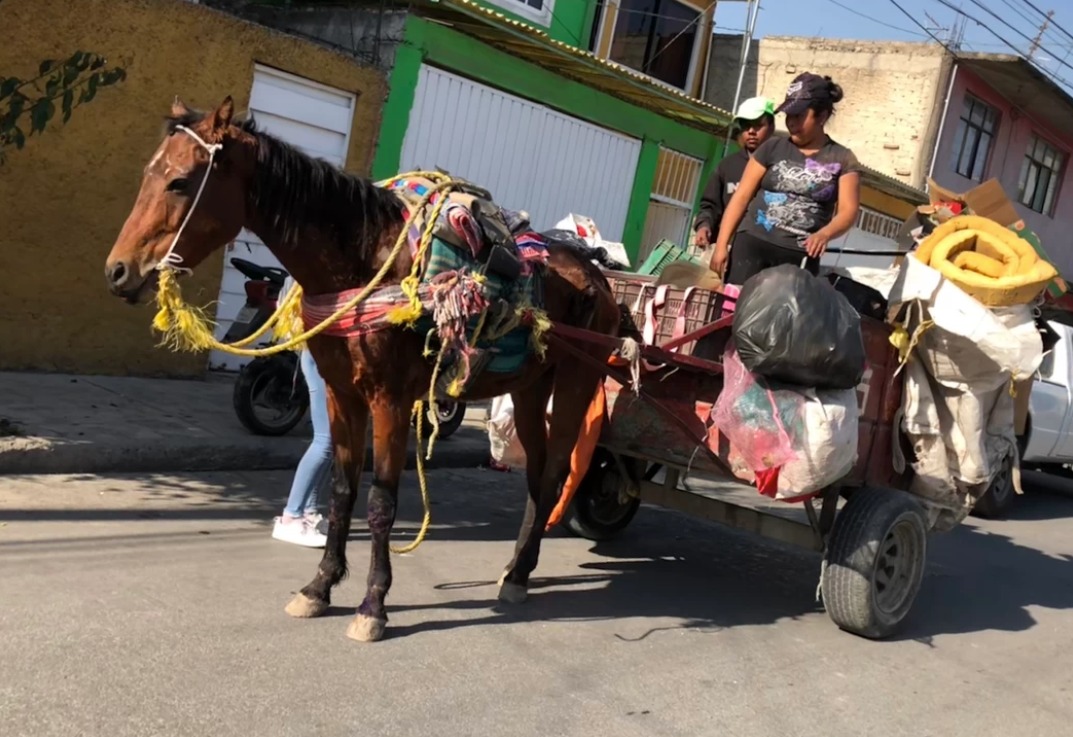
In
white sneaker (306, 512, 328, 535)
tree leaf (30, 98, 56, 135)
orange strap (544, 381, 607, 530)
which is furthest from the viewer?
tree leaf (30, 98, 56, 135)

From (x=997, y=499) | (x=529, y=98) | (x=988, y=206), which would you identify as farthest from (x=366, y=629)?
(x=529, y=98)

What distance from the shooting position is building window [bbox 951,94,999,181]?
21.1 meters

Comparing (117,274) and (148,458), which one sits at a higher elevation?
(117,274)

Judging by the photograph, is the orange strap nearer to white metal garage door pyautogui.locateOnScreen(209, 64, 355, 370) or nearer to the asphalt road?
the asphalt road

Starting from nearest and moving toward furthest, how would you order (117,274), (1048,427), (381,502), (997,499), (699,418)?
1. (117,274)
2. (381,502)
3. (699,418)
4. (997,499)
5. (1048,427)

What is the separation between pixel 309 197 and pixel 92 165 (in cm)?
506

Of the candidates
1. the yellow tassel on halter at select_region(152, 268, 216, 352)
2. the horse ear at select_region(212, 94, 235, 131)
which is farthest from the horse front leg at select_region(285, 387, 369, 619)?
the horse ear at select_region(212, 94, 235, 131)

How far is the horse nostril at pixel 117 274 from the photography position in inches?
142

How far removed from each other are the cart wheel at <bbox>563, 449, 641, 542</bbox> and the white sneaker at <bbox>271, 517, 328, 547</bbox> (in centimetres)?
166

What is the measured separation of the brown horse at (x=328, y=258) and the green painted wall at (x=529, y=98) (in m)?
5.86

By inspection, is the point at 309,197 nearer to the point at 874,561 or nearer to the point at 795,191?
the point at 795,191

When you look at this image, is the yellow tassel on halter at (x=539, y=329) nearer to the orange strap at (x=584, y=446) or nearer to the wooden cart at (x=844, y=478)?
the wooden cart at (x=844, y=478)

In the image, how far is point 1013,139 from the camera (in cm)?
2280

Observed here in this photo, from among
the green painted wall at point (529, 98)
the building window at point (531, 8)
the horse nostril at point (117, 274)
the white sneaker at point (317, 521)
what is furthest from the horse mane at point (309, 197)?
the building window at point (531, 8)
